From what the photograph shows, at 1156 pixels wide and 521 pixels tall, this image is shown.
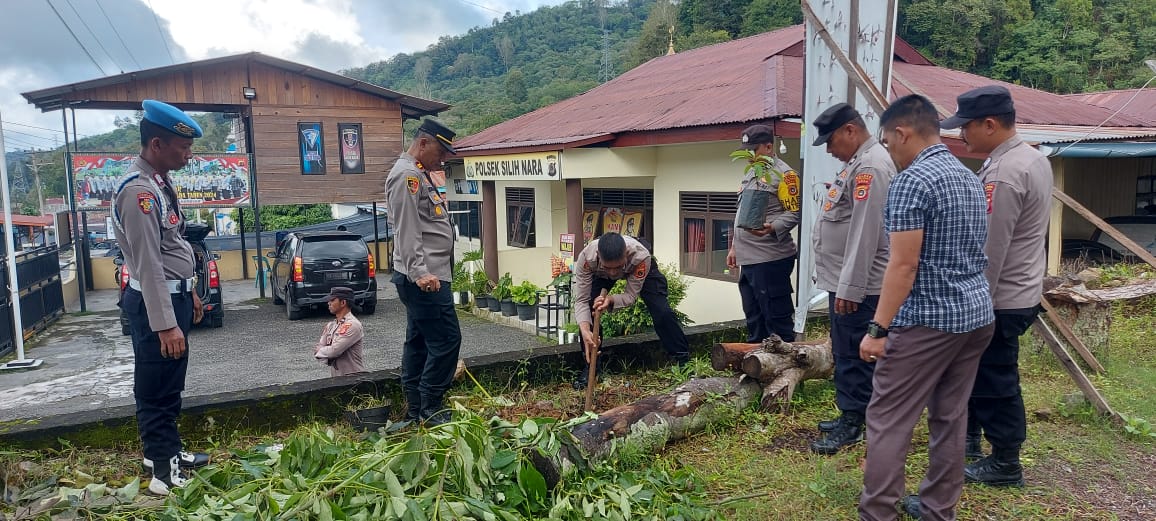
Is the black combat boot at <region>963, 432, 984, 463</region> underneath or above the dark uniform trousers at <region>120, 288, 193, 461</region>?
underneath

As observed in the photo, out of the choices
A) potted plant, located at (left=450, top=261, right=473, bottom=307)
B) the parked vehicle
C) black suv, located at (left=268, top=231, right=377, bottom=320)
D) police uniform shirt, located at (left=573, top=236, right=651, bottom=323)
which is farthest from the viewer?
potted plant, located at (left=450, top=261, right=473, bottom=307)

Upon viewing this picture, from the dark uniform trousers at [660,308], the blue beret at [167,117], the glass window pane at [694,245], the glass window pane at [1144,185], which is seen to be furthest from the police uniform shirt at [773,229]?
the glass window pane at [1144,185]

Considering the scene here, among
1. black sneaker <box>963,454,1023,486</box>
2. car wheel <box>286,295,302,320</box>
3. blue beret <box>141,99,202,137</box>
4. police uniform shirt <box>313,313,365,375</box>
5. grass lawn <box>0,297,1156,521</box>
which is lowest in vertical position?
car wheel <box>286,295,302,320</box>

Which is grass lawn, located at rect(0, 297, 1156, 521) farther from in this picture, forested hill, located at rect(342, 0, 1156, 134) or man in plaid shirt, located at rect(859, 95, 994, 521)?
forested hill, located at rect(342, 0, 1156, 134)

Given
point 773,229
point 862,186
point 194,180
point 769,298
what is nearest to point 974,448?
point 862,186

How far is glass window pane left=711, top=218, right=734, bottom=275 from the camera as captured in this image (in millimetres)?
9359

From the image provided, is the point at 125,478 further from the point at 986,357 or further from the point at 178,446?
the point at 986,357

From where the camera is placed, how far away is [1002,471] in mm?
3188

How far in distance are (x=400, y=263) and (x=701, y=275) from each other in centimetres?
661

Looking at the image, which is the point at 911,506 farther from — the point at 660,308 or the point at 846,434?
the point at 660,308

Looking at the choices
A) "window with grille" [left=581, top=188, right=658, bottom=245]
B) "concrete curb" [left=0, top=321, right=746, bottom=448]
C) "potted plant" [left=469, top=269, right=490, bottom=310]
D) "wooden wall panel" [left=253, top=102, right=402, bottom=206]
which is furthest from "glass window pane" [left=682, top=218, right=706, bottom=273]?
"wooden wall panel" [left=253, top=102, right=402, bottom=206]

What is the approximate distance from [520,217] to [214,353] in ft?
23.0

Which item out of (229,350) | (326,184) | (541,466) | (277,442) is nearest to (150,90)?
(326,184)

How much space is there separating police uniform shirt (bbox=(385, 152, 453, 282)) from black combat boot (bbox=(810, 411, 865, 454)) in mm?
2278
